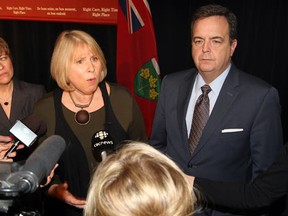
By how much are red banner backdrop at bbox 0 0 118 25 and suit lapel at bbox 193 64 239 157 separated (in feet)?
8.03

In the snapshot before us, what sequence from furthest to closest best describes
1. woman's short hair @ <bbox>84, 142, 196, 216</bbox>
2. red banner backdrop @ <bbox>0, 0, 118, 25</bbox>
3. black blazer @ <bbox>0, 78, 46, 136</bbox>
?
red banner backdrop @ <bbox>0, 0, 118, 25</bbox> < black blazer @ <bbox>0, 78, 46, 136</bbox> < woman's short hair @ <bbox>84, 142, 196, 216</bbox>

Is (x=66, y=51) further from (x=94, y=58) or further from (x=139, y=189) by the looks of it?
(x=139, y=189)

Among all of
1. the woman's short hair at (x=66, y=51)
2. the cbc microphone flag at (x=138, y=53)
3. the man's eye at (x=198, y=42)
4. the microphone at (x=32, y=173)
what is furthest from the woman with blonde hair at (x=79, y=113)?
the cbc microphone flag at (x=138, y=53)

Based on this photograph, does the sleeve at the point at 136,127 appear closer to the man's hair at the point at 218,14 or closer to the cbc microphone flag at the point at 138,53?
the man's hair at the point at 218,14

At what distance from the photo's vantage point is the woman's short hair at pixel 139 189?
862 mm

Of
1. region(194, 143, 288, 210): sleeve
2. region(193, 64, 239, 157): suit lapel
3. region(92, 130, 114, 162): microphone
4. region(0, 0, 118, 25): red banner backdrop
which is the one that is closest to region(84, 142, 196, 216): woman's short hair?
region(194, 143, 288, 210): sleeve

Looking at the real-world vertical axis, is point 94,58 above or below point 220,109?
above

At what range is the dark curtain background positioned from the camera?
435 cm

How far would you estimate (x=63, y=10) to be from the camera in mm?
4008

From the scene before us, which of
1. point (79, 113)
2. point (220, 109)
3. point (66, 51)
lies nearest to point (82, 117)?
point (79, 113)

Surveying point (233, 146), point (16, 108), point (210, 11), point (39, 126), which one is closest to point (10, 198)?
point (39, 126)

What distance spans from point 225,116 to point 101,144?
0.63m

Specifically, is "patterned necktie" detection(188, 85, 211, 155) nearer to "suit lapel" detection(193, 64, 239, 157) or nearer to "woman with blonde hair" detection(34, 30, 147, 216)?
"suit lapel" detection(193, 64, 239, 157)

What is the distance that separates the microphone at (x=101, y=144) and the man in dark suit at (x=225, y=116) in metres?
0.40
